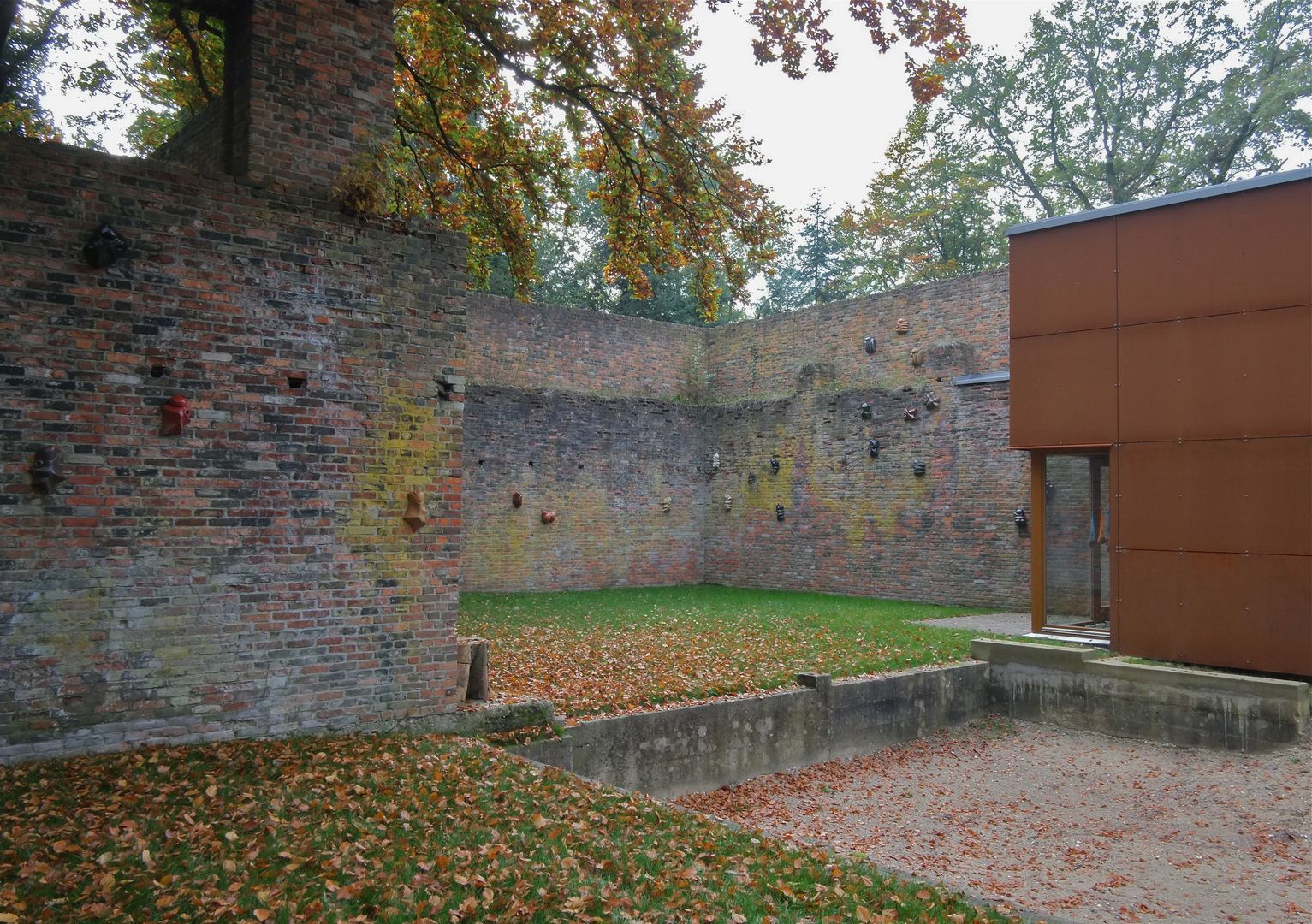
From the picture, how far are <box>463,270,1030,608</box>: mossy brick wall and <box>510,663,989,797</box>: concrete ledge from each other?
19.5ft

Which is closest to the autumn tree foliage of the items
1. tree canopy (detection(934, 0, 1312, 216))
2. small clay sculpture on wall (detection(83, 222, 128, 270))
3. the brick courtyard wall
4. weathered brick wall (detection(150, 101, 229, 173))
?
weathered brick wall (detection(150, 101, 229, 173))

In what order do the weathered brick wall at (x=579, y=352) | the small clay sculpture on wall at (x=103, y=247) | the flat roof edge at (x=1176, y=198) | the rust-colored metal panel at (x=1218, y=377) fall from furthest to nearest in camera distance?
1. the weathered brick wall at (x=579, y=352)
2. the flat roof edge at (x=1176, y=198)
3. the rust-colored metal panel at (x=1218, y=377)
4. the small clay sculpture on wall at (x=103, y=247)

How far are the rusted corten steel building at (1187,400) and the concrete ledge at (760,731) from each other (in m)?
2.44

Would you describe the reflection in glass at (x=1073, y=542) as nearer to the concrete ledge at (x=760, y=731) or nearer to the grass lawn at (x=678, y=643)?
the grass lawn at (x=678, y=643)

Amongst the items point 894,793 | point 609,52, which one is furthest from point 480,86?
point 894,793

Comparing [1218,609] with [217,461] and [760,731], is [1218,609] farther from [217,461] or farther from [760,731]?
[217,461]

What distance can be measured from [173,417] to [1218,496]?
33.1ft

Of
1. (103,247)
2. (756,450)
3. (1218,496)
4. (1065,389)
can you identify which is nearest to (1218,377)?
(1218,496)

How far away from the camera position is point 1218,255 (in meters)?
10.3

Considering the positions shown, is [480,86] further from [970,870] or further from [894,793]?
[970,870]

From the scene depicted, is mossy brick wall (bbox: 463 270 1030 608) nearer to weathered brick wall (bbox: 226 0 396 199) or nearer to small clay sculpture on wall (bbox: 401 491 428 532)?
small clay sculpture on wall (bbox: 401 491 428 532)

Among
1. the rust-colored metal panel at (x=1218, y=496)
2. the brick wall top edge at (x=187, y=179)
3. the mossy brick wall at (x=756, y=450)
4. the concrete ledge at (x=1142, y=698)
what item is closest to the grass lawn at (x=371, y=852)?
the brick wall top edge at (x=187, y=179)

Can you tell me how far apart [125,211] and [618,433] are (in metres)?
13.8

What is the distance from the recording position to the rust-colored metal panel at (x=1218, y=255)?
9.75 m
